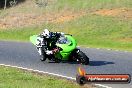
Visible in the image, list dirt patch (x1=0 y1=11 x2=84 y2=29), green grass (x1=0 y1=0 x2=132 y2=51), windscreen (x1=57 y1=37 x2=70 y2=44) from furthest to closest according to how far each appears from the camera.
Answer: dirt patch (x1=0 y1=11 x2=84 y2=29), green grass (x1=0 y1=0 x2=132 y2=51), windscreen (x1=57 y1=37 x2=70 y2=44)

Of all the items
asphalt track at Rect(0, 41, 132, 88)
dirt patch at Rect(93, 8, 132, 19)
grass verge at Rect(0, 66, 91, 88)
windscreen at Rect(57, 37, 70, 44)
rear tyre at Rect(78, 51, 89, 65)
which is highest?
windscreen at Rect(57, 37, 70, 44)

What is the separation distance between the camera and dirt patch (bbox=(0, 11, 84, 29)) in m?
48.5

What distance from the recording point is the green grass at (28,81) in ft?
43.9

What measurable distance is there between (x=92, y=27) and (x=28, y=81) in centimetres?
2878

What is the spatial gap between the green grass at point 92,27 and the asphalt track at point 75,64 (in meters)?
12.5

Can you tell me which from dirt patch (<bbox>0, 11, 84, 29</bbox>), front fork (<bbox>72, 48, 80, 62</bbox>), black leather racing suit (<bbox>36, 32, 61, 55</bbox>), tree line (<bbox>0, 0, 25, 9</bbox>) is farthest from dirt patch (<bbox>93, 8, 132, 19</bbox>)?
front fork (<bbox>72, 48, 80, 62</bbox>)

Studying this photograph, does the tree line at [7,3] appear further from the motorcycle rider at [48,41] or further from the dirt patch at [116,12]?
the motorcycle rider at [48,41]

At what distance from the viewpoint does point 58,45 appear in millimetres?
18922

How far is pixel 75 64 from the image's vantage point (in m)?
18.6

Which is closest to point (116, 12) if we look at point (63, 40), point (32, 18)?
point (32, 18)

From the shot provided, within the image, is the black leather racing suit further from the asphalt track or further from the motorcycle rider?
the asphalt track

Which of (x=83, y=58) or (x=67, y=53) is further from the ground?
(x=67, y=53)

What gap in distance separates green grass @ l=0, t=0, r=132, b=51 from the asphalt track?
12.5m

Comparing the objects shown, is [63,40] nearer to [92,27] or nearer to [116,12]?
[92,27]
